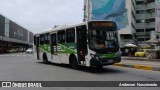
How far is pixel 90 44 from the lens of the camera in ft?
52.6

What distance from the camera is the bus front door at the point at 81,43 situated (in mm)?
16641

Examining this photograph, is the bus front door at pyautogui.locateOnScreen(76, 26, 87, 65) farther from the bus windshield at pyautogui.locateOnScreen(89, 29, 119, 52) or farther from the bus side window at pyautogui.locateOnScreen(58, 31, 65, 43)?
the bus side window at pyautogui.locateOnScreen(58, 31, 65, 43)

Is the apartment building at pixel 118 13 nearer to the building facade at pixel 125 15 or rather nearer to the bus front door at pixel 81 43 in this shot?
the building facade at pixel 125 15

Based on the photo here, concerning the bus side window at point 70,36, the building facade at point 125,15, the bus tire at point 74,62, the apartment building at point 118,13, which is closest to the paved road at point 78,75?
the bus tire at point 74,62

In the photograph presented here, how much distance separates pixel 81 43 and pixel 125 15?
63409 mm

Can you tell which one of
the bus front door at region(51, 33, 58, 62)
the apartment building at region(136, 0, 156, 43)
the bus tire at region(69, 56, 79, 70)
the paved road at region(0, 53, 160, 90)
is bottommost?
the paved road at region(0, 53, 160, 90)

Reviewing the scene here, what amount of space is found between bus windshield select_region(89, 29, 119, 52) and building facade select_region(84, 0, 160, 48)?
54.9m

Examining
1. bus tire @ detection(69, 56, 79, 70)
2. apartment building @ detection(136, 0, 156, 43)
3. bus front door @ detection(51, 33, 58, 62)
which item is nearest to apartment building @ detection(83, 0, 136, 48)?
apartment building @ detection(136, 0, 156, 43)

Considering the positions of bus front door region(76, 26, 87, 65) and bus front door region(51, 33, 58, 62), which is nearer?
bus front door region(76, 26, 87, 65)

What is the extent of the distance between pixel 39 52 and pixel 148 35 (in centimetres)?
7046

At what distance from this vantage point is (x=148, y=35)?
91.1 m

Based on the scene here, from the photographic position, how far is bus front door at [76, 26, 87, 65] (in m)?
16.6

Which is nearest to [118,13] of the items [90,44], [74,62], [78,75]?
[74,62]

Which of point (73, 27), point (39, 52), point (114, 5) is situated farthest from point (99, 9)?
point (73, 27)
